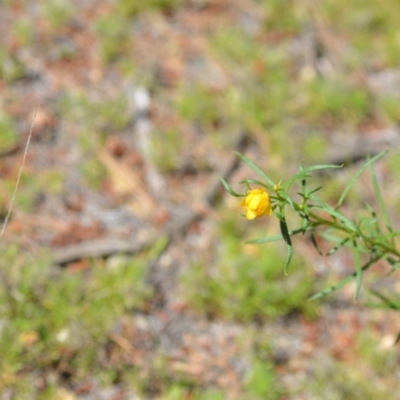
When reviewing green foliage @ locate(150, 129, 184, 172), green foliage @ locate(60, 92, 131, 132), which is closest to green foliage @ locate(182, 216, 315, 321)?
green foliage @ locate(150, 129, 184, 172)

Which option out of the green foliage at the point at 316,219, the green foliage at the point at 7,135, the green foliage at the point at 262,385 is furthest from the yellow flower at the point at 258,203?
the green foliage at the point at 7,135

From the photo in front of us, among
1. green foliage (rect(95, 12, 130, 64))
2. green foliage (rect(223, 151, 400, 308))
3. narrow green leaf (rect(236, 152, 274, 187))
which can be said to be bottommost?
green foliage (rect(95, 12, 130, 64))

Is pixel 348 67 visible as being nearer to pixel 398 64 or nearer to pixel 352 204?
pixel 398 64

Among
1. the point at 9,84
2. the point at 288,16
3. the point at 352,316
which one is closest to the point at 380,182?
the point at 352,316

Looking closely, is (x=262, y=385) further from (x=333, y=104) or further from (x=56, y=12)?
(x=56, y=12)

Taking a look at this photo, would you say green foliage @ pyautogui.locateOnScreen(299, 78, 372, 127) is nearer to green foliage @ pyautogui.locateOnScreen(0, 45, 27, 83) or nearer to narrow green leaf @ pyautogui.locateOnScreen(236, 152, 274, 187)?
green foliage @ pyautogui.locateOnScreen(0, 45, 27, 83)

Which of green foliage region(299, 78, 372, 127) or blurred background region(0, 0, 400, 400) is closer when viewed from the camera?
blurred background region(0, 0, 400, 400)

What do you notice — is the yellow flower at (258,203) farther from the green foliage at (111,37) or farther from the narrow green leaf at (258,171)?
the green foliage at (111,37)

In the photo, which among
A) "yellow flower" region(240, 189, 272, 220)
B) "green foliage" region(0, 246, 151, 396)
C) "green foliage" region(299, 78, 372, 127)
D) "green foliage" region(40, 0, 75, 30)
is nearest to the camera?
"yellow flower" region(240, 189, 272, 220)
